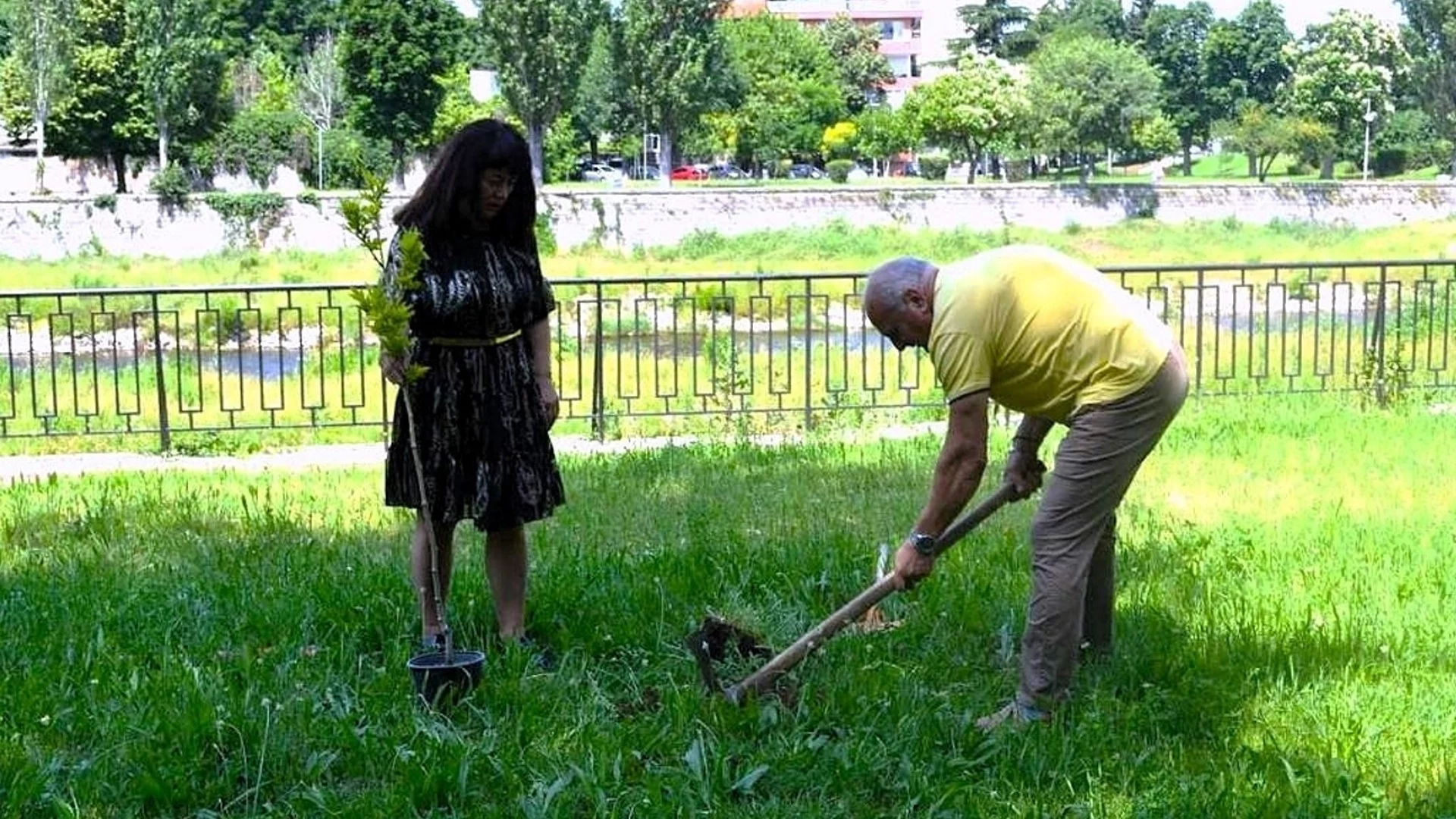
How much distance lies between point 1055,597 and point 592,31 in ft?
149

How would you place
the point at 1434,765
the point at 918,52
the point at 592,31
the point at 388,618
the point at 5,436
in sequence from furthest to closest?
the point at 918,52 → the point at 592,31 → the point at 5,436 → the point at 388,618 → the point at 1434,765

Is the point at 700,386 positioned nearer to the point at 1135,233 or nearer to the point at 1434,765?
the point at 1434,765

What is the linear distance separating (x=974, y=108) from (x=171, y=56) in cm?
2774

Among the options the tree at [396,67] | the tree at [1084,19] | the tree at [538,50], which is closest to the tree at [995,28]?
the tree at [1084,19]

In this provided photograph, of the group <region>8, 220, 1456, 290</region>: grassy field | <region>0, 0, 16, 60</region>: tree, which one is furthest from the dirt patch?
<region>0, 0, 16, 60</region>: tree

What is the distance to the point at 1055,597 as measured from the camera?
394 centimetres

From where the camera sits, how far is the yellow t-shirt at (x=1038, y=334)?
3.70m

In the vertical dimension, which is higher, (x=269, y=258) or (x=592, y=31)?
(x=592, y=31)

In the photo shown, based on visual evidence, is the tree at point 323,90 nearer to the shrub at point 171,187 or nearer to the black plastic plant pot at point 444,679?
the shrub at point 171,187

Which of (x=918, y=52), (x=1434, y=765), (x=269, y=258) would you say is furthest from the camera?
(x=918, y=52)

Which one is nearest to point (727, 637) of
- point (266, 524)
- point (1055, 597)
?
point (1055, 597)

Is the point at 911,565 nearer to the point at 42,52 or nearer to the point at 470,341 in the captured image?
the point at 470,341

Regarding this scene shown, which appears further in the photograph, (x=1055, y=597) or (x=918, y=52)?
(x=918, y=52)

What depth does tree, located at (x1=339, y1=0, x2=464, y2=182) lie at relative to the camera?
2028 inches
